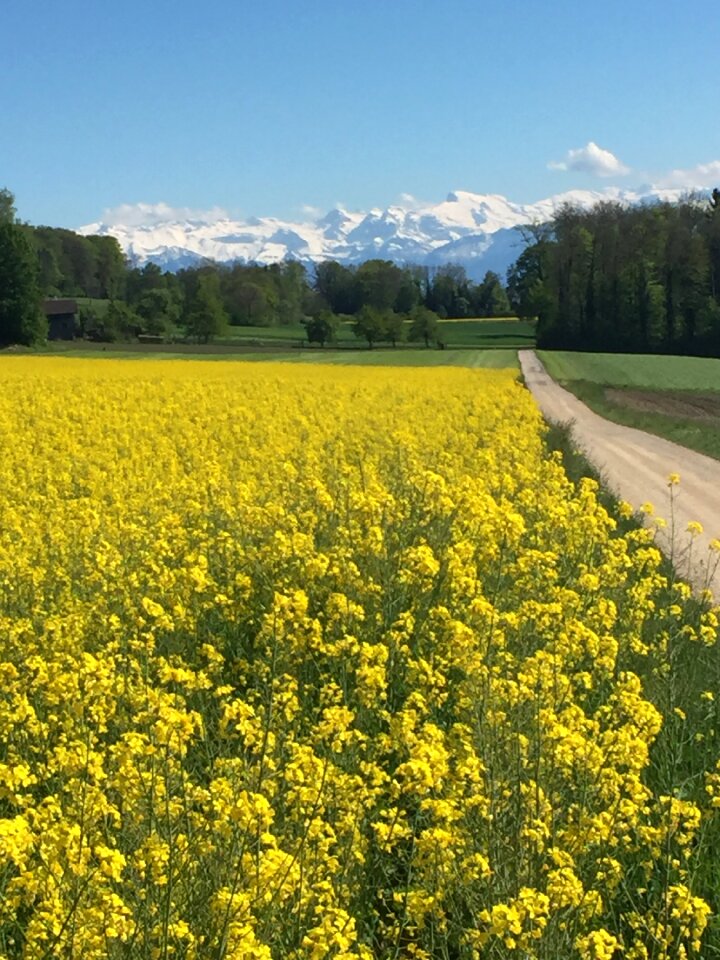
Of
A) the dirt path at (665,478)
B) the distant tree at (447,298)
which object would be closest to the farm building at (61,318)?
the distant tree at (447,298)

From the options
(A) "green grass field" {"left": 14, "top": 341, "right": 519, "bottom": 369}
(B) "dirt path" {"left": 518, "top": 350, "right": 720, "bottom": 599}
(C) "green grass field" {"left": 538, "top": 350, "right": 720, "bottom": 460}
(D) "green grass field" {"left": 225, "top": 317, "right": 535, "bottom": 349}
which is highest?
(D) "green grass field" {"left": 225, "top": 317, "right": 535, "bottom": 349}

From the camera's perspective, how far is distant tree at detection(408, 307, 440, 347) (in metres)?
100

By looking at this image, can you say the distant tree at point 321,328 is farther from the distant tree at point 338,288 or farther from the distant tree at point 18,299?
the distant tree at point 338,288

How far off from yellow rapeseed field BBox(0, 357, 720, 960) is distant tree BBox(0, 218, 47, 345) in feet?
231

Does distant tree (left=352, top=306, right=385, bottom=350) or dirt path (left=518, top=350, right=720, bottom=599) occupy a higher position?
distant tree (left=352, top=306, right=385, bottom=350)

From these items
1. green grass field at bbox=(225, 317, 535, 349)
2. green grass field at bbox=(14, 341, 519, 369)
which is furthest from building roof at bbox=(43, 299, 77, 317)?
green grass field at bbox=(14, 341, 519, 369)

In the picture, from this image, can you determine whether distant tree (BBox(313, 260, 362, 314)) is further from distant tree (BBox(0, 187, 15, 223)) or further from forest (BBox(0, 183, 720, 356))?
distant tree (BBox(0, 187, 15, 223))

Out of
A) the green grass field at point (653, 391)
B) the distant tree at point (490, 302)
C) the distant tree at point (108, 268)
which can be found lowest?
the green grass field at point (653, 391)

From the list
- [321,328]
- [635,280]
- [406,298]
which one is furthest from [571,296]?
[406,298]

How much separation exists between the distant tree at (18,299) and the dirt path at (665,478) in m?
52.9

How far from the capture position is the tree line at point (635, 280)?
84750mm

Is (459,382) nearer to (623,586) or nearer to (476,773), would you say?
(623,586)

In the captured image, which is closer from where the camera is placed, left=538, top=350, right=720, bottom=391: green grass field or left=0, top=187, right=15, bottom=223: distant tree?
left=538, top=350, right=720, bottom=391: green grass field

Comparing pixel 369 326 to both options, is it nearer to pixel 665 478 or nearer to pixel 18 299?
pixel 18 299
